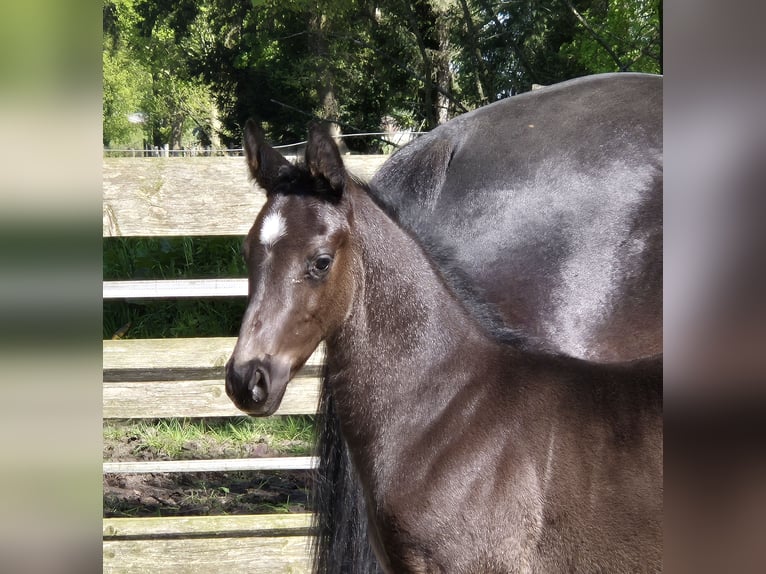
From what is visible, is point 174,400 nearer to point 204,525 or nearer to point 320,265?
point 204,525

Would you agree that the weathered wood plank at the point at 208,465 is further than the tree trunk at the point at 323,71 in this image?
No

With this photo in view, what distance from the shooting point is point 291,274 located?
1478 mm

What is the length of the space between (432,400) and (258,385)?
401 millimetres

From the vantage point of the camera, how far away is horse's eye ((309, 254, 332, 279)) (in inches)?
59.2

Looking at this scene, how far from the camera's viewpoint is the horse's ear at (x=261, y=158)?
1.60 meters

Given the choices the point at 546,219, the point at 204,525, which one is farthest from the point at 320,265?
the point at 204,525

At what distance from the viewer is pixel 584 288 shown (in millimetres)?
2016
